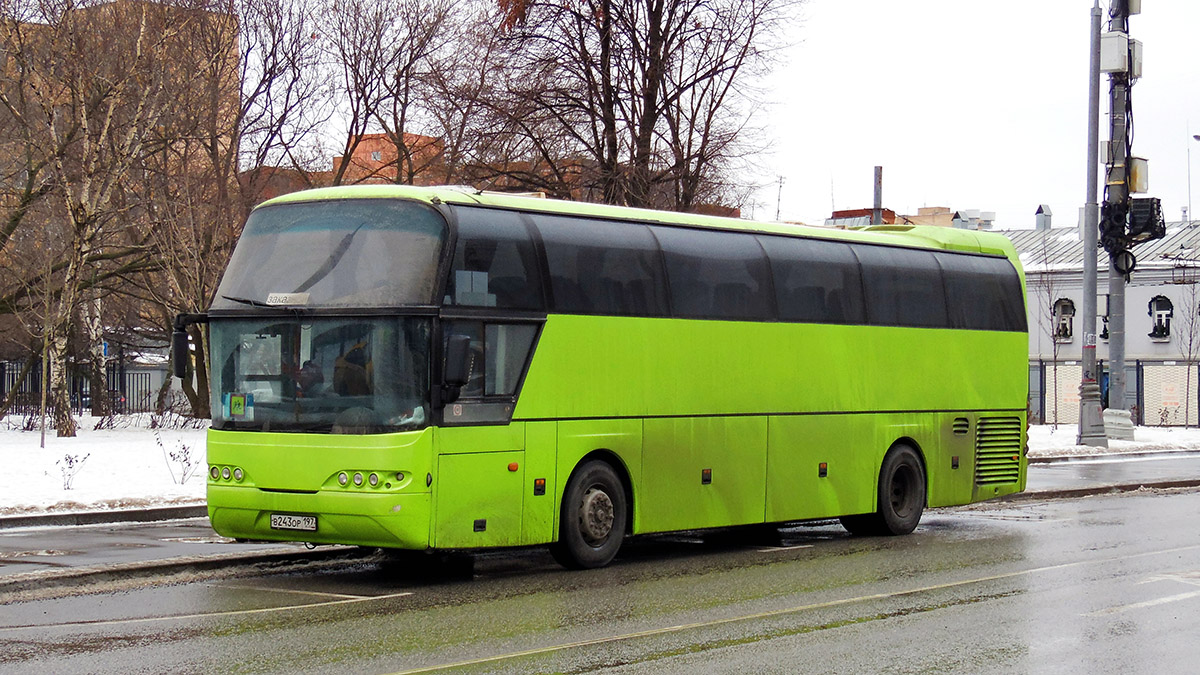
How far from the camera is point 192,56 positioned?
3500 cm

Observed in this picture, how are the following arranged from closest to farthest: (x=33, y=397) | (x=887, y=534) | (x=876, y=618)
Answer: (x=876, y=618) < (x=887, y=534) < (x=33, y=397)

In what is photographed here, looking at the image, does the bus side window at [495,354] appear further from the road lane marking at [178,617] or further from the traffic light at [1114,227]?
the traffic light at [1114,227]

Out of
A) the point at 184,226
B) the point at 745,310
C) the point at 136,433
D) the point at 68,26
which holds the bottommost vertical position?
the point at 136,433

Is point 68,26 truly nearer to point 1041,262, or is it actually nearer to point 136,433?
point 136,433

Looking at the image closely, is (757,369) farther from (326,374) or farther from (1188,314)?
(1188,314)

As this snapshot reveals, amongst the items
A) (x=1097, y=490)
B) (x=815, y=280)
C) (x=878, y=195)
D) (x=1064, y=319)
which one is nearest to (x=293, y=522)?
(x=815, y=280)

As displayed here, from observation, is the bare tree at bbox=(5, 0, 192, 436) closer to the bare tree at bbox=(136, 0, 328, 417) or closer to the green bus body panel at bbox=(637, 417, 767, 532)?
the bare tree at bbox=(136, 0, 328, 417)

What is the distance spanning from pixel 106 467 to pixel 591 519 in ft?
40.0

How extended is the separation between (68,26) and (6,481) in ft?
46.5

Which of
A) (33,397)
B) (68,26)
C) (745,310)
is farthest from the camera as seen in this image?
(33,397)

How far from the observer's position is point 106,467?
23266 mm

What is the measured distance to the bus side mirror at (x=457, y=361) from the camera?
39.9 feet

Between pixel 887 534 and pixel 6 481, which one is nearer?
pixel 887 534

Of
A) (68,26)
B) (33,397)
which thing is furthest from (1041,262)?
(68,26)
